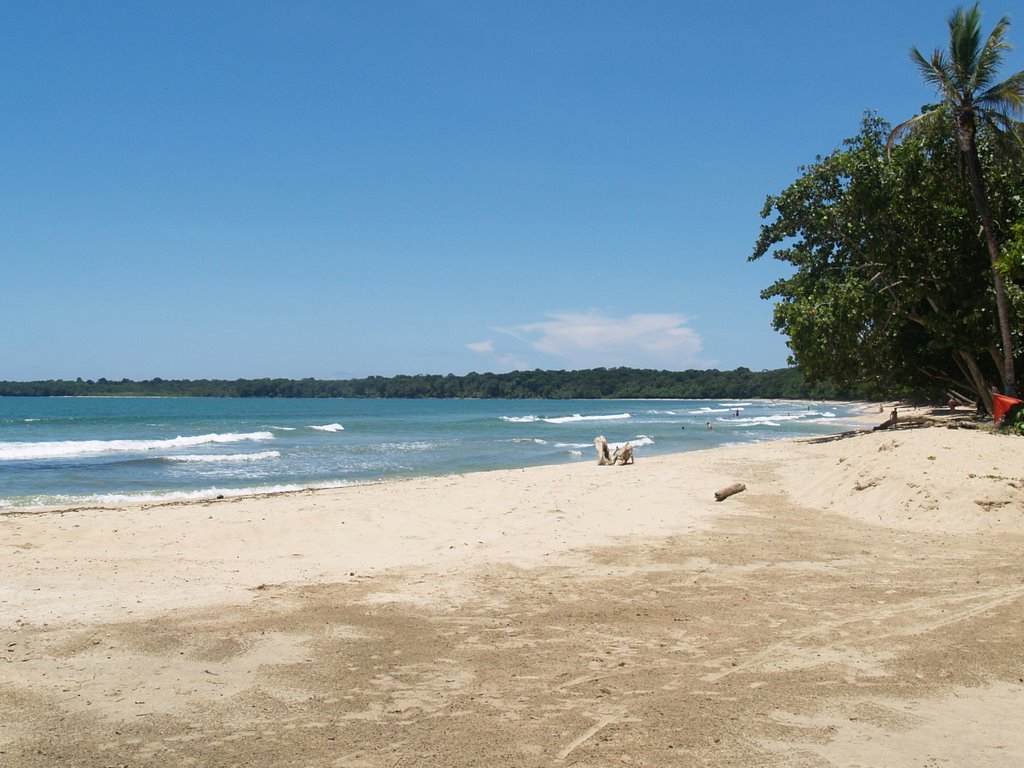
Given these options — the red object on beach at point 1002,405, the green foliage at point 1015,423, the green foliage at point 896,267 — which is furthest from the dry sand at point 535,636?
the green foliage at point 896,267

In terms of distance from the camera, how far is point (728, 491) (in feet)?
44.2

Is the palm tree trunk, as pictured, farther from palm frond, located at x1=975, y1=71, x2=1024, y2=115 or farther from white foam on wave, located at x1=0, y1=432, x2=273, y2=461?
white foam on wave, located at x1=0, y1=432, x2=273, y2=461

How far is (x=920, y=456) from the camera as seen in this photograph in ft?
39.4

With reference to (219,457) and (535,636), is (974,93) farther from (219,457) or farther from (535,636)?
(219,457)

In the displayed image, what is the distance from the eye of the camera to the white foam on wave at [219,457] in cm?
2680

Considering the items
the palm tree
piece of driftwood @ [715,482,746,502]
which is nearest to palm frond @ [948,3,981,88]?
the palm tree

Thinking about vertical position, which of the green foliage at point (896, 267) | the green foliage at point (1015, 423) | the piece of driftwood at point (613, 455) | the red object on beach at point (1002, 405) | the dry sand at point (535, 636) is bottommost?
the dry sand at point (535, 636)

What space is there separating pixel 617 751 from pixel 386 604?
3359 millimetres

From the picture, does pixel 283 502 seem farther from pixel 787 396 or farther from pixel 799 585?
pixel 787 396

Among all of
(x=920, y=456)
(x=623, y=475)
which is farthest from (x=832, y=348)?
(x=920, y=456)

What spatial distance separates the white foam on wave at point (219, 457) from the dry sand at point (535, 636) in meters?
15.7

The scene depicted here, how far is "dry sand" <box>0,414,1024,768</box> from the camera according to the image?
3.91 m

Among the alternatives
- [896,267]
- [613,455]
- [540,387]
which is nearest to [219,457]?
[613,455]

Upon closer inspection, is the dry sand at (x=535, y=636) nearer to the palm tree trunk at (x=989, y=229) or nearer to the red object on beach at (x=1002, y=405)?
the red object on beach at (x=1002, y=405)
